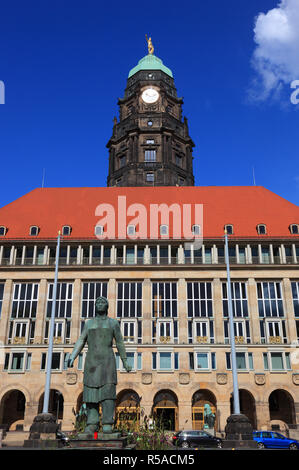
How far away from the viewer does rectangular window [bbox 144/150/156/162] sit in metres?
64.1

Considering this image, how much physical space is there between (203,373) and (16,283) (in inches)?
828

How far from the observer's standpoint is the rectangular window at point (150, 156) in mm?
64125

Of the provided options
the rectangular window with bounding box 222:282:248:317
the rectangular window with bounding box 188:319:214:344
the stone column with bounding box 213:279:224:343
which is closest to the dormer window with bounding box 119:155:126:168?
the stone column with bounding box 213:279:224:343

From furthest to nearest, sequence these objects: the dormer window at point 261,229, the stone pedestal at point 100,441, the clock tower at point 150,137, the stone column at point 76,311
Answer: the clock tower at point 150,137 → the dormer window at point 261,229 → the stone column at point 76,311 → the stone pedestal at point 100,441

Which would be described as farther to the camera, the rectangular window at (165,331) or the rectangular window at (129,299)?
the rectangular window at (129,299)

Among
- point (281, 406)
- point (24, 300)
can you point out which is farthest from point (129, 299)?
point (281, 406)

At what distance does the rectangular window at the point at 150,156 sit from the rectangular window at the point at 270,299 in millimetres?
27011

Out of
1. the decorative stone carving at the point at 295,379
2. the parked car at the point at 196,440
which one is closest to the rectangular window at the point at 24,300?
the parked car at the point at 196,440

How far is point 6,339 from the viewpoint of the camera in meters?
43.3

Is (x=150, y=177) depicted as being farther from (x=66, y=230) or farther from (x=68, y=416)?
(x=68, y=416)

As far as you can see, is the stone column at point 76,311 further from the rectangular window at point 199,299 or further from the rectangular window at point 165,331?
the rectangular window at point 199,299

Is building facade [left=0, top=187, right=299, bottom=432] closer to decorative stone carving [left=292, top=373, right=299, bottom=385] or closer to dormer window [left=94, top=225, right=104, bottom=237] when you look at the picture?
decorative stone carving [left=292, top=373, right=299, bottom=385]

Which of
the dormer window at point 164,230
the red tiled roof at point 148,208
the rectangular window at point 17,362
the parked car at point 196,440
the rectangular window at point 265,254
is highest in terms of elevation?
the red tiled roof at point 148,208
